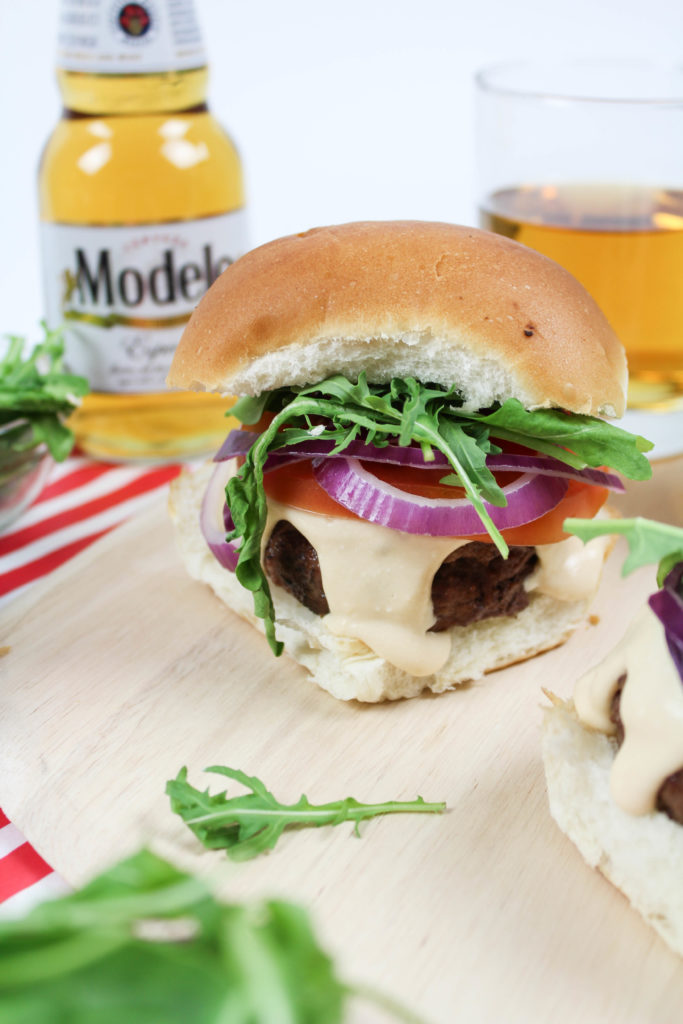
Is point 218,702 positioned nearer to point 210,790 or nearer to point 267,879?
point 210,790

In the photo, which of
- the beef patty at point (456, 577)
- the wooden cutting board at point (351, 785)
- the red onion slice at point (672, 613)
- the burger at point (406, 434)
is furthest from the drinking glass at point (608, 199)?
the red onion slice at point (672, 613)

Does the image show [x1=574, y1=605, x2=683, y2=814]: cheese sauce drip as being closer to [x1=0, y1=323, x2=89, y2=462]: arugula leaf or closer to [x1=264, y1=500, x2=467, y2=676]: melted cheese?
[x1=264, y1=500, x2=467, y2=676]: melted cheese

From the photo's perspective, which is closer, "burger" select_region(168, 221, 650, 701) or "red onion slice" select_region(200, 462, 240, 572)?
"burger" select_region(168, 221, 650, 701)

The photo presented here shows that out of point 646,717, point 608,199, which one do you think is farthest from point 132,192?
point 646,717

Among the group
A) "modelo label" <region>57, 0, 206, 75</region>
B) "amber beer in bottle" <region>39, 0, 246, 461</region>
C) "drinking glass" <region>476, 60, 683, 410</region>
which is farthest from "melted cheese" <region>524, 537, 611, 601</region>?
"modelo label" <region>57, 0, 206, 75</region>

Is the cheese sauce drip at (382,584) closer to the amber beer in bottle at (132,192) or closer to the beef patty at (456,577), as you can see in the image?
the beef patty at (456,577)
